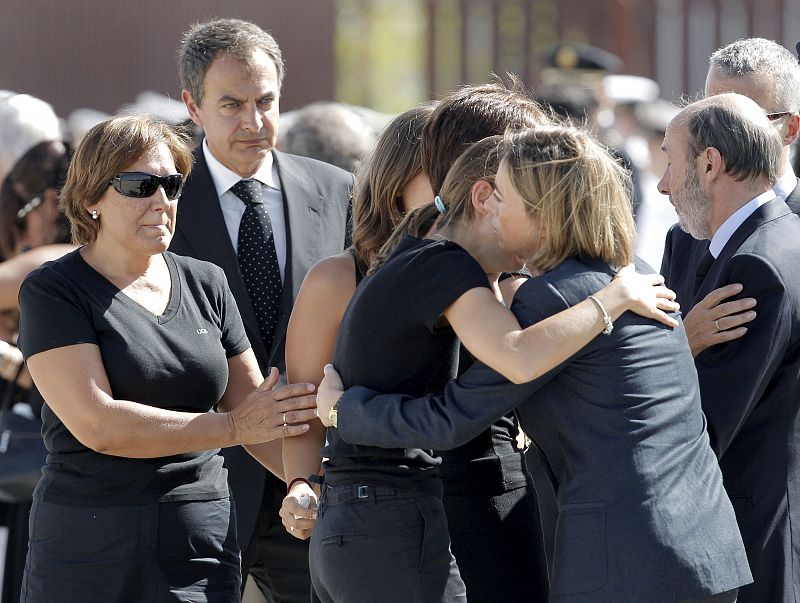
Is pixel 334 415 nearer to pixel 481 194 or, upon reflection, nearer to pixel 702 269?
pixel 481 194

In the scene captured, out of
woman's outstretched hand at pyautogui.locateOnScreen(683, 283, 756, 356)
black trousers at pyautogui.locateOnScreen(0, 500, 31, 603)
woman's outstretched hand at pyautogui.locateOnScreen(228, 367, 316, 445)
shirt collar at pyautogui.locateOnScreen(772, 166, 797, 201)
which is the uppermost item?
shirt collar at pyautogui.locateOnScreen(772, 166, 797, 201)

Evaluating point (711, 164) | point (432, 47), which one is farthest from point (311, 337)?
point (432, 47)

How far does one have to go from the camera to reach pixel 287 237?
3.80m

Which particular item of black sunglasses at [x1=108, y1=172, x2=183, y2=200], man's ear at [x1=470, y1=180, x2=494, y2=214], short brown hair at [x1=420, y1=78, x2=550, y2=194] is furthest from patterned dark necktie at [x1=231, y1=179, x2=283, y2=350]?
man's ear at [x1=470, y1=180, x2=494, y2=214]

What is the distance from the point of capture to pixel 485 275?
242cm

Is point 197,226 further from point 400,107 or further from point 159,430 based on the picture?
point 400,107

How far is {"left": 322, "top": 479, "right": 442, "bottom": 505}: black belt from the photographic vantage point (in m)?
2.46

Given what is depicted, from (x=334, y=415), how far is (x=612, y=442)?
56 centimetres

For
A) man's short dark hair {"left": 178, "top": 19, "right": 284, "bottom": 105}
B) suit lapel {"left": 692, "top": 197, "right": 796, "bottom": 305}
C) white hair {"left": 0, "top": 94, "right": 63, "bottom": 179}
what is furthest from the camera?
white hair {"left": 0, "top": 94, "right": 63, "bottom": 179}

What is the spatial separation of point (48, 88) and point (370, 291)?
42.3 feet

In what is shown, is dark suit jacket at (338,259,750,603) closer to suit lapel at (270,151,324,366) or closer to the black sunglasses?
the black sunglasses

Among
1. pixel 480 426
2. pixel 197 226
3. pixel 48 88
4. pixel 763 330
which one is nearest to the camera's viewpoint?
pixel 480 426

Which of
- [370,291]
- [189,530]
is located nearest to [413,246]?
[370,291]

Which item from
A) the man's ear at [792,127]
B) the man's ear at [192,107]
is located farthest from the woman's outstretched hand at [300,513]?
the man's ear at [792,127]
